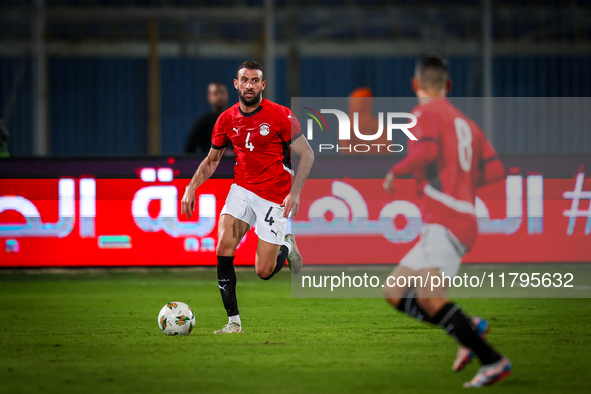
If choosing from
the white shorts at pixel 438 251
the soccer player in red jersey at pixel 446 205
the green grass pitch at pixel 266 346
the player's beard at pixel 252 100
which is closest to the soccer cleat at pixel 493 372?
the soccer player in red jersey at pixel 446 205

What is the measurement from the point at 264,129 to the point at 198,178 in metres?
0.63

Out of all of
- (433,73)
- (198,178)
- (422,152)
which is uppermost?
(433,73)

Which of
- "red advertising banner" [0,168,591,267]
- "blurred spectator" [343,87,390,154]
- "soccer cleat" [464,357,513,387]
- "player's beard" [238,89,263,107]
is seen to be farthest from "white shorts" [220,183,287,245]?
"blurred spectator" [343,87,390,154]

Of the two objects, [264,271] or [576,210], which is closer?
[264,271]

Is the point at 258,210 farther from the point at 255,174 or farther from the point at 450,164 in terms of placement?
the point at 450,164

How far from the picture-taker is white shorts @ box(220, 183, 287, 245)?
6140mm

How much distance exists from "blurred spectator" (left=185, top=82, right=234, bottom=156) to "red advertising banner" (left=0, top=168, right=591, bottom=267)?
0.61 meters

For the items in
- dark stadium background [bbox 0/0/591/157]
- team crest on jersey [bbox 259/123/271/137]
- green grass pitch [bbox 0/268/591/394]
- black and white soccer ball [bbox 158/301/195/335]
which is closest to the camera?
green grass pitch [bbox 0/268/591/394]

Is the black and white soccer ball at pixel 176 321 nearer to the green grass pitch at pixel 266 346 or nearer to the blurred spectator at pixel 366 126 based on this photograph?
the green grass pitch at pixel 266 346

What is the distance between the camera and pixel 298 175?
20.0ft

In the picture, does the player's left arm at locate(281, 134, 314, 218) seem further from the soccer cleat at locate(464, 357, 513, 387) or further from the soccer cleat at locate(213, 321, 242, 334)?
the soccer cleat at locate(464, 357, 513, 387)

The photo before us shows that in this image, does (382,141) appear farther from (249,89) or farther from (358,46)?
(358,46)

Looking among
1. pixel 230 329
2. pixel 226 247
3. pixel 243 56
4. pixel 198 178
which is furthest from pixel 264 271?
pixel 243 56

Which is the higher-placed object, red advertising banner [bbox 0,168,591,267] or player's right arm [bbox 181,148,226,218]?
player's right arm [bbox 181,148,226,218]
